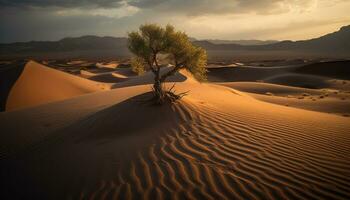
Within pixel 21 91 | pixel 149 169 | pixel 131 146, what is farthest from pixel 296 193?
pixel 21 91

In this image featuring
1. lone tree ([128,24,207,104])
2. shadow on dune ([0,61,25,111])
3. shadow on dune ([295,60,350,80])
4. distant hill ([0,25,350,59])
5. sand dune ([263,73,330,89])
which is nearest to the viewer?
lone tree ([128,24,207,104])

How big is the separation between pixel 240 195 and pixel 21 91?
16.9 metres

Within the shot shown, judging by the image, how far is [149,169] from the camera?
5387 millimetres

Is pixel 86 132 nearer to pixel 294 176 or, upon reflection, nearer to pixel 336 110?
pixel 294 176

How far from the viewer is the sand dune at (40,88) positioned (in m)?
16.1

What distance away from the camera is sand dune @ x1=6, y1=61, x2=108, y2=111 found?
16.1m

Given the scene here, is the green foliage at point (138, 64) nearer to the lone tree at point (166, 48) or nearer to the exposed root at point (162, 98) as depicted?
the lone tree at point (166, 48)

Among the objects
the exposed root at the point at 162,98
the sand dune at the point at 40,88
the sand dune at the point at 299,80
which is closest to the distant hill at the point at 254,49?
the sand dune at the point at 299,80

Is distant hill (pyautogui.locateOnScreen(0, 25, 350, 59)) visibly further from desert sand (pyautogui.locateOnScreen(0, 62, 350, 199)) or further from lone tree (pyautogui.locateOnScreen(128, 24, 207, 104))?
desert sand (pyautogui.locateOnScreen(0, 62, 350, 199))

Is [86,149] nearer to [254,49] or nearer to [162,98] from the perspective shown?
[162,98]

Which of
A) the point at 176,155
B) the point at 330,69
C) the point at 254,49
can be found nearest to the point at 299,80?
the point at 330,69

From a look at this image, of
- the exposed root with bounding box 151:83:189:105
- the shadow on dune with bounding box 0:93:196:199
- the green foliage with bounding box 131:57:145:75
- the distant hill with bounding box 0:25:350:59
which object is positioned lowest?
the shadow on dune with bounding box 0:93:196:199

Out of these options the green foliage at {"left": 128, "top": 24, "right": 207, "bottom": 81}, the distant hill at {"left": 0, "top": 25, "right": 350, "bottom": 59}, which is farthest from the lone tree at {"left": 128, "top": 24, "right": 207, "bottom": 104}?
the distant hill at {"left": 0, "top": 25, "right": 350, "bottom": 59}

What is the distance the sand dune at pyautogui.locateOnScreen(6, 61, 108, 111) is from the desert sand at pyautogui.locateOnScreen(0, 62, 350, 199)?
21.0 ft
